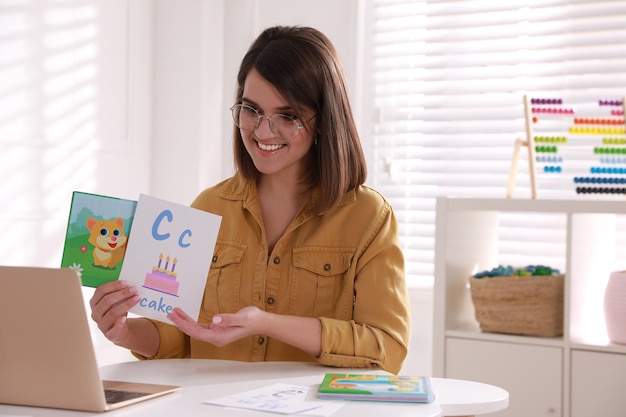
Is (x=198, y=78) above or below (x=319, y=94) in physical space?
above

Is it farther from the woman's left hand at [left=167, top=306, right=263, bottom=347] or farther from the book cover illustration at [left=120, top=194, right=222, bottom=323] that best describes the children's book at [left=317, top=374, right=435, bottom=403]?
the book cover illustration at [left=120, top=194, right=222, bottom=323]

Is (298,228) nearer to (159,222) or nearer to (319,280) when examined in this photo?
(319,280)

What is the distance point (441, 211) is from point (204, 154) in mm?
1395

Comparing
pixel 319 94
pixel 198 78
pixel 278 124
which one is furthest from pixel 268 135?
pixel 198 78

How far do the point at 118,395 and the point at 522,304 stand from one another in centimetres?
161

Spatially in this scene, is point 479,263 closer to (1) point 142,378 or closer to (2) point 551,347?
(2) point 551,347

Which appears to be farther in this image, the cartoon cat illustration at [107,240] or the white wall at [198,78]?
the white wall at [198,78]

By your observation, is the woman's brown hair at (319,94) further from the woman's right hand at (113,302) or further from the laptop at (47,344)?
the laptop at (47,344)

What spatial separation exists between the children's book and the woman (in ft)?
0.91

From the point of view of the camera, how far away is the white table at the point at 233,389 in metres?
1.30

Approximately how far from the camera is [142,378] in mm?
1569

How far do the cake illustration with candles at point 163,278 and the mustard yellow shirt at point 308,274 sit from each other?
1.07ft

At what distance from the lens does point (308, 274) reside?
6.22 ft

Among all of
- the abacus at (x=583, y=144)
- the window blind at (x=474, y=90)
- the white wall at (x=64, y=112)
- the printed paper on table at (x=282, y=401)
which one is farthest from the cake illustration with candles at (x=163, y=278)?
the window blind at (x=474, y=90)
